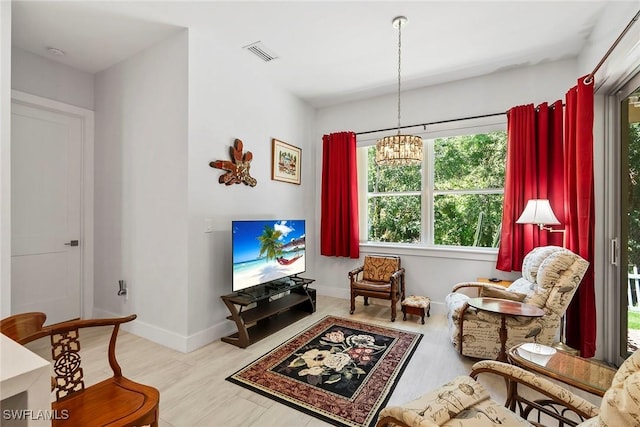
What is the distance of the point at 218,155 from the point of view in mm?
3006

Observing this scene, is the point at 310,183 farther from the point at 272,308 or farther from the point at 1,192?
the point at 1,192

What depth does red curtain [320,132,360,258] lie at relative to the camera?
4.28 meters

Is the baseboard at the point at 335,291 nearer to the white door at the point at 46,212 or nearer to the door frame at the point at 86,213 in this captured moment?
the door frame at the point at 86,213

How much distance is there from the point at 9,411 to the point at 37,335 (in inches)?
21.3

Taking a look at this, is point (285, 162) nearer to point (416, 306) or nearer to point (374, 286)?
point (374, 286)

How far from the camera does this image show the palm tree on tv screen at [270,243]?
10.5ft

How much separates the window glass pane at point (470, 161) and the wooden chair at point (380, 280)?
1209 millimetres

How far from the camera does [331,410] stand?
1.89 meters

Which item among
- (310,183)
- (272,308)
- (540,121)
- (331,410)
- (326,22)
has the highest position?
(326,22)

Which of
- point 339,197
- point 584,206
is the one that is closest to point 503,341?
point 584,206

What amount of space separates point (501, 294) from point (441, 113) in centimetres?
232

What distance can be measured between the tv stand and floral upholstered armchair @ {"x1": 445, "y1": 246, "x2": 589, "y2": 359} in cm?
168

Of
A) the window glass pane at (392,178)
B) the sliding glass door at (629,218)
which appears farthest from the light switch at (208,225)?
the sliding glass door at (629,218)

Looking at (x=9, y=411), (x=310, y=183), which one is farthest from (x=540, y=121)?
(x=9, y=411)
